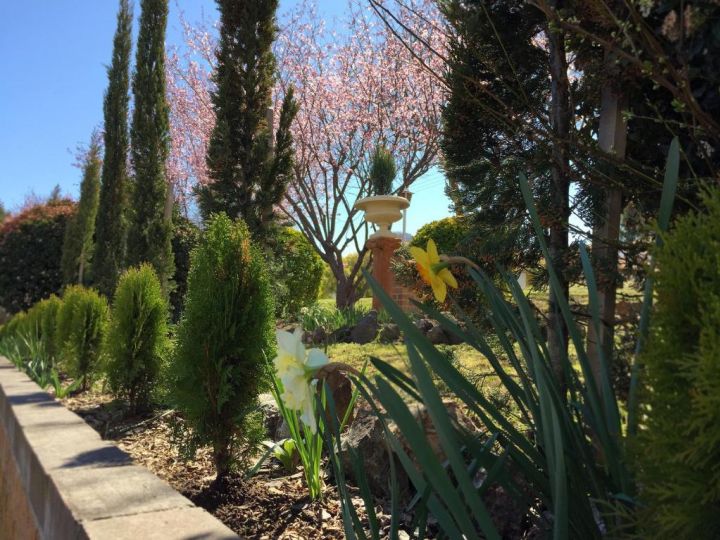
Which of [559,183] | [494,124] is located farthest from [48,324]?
[559,183]

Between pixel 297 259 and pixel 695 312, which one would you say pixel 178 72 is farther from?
pixel 695 312

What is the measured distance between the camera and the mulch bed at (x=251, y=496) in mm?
2035

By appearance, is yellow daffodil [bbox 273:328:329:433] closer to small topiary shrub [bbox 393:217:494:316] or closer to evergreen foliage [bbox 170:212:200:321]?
small topiary shrub [bbox 393:217:494:316]

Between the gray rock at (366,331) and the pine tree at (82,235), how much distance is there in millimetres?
7123

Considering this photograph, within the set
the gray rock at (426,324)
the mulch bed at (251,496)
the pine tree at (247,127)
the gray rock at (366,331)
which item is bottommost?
the mulch bed at (251,496)

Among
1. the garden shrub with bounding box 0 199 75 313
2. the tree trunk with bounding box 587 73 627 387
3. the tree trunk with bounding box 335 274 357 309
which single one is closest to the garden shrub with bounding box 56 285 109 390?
the tree trunk with bounding box 587 73 627 387

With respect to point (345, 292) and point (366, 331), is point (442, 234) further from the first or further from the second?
point (345, 292)

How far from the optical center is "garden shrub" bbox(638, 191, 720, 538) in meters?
0.51

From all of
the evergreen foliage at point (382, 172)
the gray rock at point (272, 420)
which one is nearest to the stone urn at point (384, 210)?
the evergreen foliage at point (382, 172)

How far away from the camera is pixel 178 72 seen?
14.0 meters

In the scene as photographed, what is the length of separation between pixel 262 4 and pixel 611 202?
4.69 m

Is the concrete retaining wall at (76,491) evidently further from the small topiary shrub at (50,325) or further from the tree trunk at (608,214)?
the small topiary shrub at (50,325)

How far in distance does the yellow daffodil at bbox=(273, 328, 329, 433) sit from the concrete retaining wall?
0.47 m

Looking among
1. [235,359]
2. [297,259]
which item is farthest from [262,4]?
[297,259]
